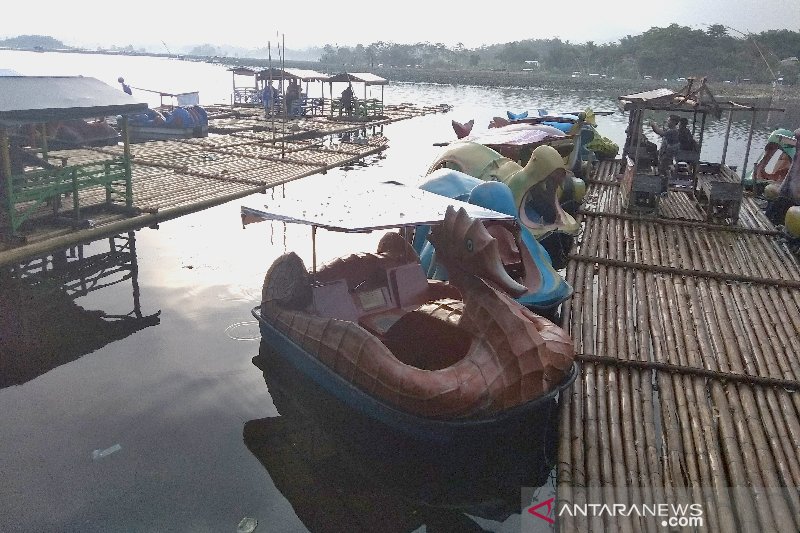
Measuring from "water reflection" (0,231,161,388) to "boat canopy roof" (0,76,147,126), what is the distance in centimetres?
292

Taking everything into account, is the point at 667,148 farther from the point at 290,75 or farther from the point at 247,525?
the point at 290,75

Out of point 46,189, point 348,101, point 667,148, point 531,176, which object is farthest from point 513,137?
point 348,101

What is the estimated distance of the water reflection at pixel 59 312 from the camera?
32.9 feet

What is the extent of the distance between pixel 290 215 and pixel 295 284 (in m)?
1.50

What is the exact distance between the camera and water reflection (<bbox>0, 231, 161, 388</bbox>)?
1002 cm

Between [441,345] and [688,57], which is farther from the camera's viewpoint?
[688,57]

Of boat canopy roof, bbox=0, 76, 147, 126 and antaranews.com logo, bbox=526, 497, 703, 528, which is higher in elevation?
boat canopy roof, bbox=0, 76, 147, 126

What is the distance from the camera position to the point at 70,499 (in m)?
7.04

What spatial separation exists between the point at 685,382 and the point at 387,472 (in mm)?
4391

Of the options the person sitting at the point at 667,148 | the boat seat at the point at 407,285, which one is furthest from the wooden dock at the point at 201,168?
the person sitting at the point at 667,148

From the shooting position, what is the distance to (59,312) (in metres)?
11.5

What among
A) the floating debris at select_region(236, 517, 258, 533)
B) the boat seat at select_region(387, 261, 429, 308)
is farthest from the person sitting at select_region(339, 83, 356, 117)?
the floating debris at select_region(236, 517, 258, 533)

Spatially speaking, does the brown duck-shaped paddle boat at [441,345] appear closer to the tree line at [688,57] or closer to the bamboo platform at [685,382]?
the bamboo platform at [685,382]

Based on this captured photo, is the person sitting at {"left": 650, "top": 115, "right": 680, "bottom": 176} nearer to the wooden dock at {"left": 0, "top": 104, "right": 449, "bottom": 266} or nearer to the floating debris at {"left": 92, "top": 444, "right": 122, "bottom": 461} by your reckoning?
the wooden dock at {"left": 0, "top": 104, "right": 449, "bottom": 266}
